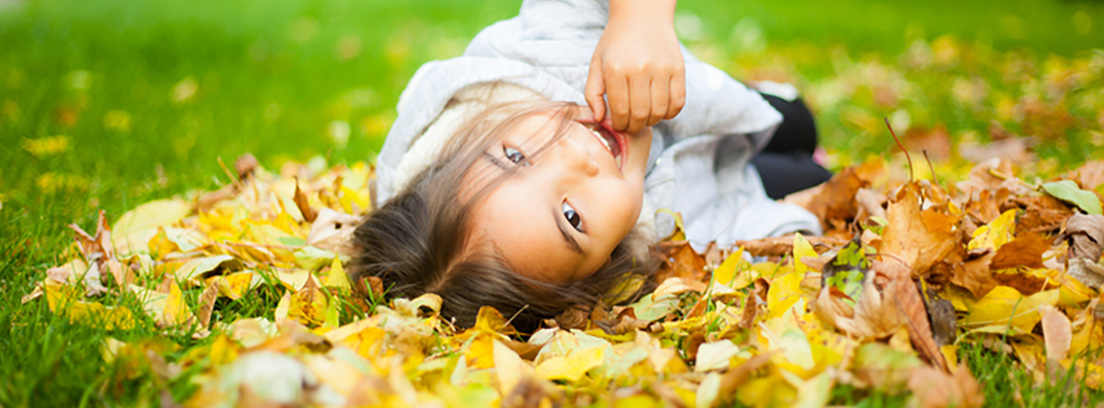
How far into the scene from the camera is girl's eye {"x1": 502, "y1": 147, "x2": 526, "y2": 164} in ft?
5.36

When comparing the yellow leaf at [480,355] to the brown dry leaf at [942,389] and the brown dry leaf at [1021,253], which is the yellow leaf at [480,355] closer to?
the brown dry leaf at [942,389]

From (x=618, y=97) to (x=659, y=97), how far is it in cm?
9

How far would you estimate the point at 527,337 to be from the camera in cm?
164

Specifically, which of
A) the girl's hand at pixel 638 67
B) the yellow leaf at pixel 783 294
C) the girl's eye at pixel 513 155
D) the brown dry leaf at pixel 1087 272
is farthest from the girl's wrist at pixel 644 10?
the brown dry leaf at pixel 1087 272

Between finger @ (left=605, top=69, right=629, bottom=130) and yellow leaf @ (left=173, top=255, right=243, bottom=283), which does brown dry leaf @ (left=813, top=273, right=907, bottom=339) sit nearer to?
finger @ (left=605, top=69, right=629, bottom=130)

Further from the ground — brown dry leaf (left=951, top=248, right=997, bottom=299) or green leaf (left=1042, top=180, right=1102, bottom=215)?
brown dry leaf (left=951, top=248, right=997, bottom=299)

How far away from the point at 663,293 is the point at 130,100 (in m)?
3.06

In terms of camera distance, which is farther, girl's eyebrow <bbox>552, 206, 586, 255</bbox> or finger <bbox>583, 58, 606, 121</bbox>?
finger <bbox>583, 58, 606, 121</bbox>

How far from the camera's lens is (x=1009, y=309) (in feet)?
4.18

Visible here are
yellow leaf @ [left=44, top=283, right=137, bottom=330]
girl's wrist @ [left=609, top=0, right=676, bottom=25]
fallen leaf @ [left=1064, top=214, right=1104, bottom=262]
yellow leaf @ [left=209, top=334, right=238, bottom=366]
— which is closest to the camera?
yellow leaf @ [left=209, top=334, right=238, bottom=366]

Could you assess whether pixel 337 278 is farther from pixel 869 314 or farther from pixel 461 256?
pixel 869 314

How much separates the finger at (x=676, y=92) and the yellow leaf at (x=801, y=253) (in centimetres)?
40

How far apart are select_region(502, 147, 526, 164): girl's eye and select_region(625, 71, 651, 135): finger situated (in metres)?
0.27

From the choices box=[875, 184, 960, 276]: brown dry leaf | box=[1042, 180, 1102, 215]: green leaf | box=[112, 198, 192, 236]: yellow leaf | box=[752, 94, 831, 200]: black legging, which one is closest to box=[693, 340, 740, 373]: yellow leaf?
box=[875, 184, 960, 276]: brown dry leaf
